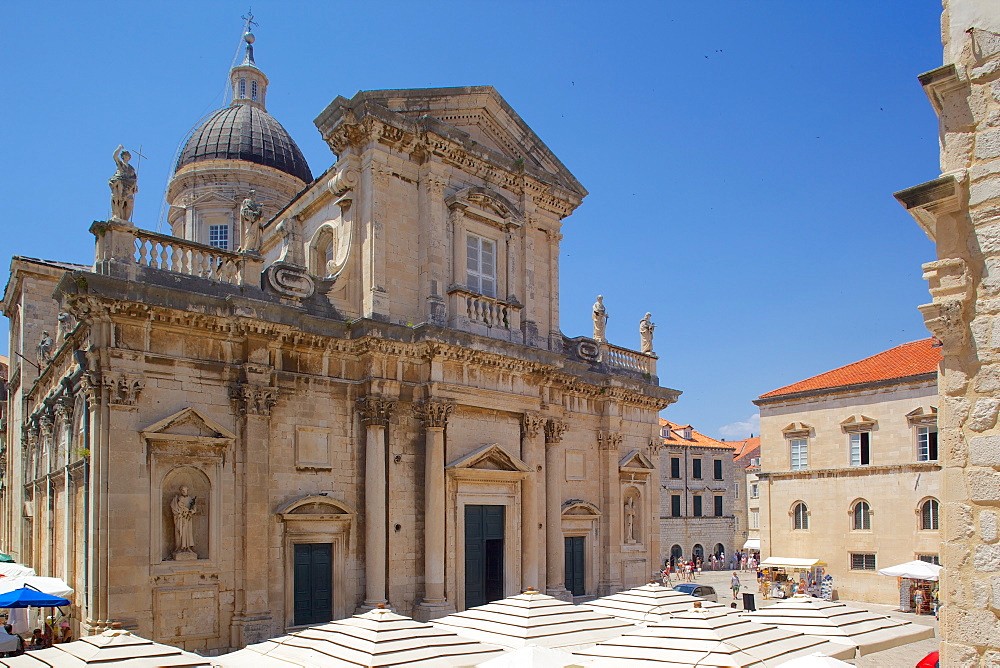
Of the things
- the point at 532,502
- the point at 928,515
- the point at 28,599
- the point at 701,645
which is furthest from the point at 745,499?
the point at 28,599

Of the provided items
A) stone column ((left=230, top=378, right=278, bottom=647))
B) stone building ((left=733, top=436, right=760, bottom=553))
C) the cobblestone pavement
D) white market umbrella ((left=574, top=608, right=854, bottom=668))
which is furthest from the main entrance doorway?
stone building ((left=733, top=436, right=760, bottom=553))

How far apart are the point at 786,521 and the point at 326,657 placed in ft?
92.6

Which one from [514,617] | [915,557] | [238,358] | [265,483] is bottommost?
[915,557]

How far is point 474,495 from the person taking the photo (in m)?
19.8

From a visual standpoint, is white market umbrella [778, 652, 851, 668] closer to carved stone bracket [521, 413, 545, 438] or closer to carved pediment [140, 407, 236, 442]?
carved pediment [140, 407, 236, 442]

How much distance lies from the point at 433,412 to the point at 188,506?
5706 millimetres

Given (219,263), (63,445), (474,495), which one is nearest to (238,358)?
(219,263)

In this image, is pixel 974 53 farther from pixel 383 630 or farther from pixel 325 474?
pixel 325 474

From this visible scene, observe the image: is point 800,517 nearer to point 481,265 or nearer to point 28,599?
point 481,265

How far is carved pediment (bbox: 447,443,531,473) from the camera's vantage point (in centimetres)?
1930

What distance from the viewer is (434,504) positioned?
18594mm

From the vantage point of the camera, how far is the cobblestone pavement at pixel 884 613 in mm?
15250

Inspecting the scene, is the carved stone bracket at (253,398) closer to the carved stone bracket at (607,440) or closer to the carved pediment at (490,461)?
the carved pediment at (490,461)

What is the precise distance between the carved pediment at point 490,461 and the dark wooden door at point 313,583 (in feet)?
11.7
